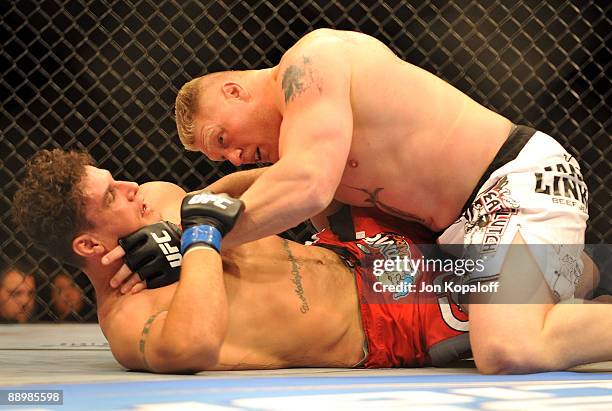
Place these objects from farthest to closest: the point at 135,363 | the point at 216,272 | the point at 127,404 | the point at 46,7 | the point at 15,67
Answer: the point at 46,7
the point at 15,67
the point at 135,363
the point at 216,272
the point at 127,404

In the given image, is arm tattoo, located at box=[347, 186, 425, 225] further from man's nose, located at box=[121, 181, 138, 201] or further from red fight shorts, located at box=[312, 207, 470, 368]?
man's nose, located at box=[121, 181, 138, 201]

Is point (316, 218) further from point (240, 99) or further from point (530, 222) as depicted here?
point (530, 222)

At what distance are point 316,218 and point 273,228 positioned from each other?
0.50 metres

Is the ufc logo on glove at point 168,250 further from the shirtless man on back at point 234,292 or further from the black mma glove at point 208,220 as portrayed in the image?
the black mma glove at point 208,220

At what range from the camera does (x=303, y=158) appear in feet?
5.36

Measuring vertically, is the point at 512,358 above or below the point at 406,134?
below

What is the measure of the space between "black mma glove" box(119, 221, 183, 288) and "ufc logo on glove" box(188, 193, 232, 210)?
147 millimetres

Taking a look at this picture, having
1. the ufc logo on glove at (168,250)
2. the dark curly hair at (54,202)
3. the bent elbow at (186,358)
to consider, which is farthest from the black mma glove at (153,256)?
the bent elbow at (186,358)

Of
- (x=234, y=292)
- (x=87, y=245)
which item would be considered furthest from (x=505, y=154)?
(x=87, y=245)

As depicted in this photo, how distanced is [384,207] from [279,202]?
0.40 metres

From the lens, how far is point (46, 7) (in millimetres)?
3691

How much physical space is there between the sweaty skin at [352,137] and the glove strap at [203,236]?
6cm

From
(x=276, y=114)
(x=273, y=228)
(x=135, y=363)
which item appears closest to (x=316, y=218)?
(x=276, y=114)

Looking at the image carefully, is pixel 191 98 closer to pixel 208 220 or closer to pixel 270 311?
pixel 208 220
